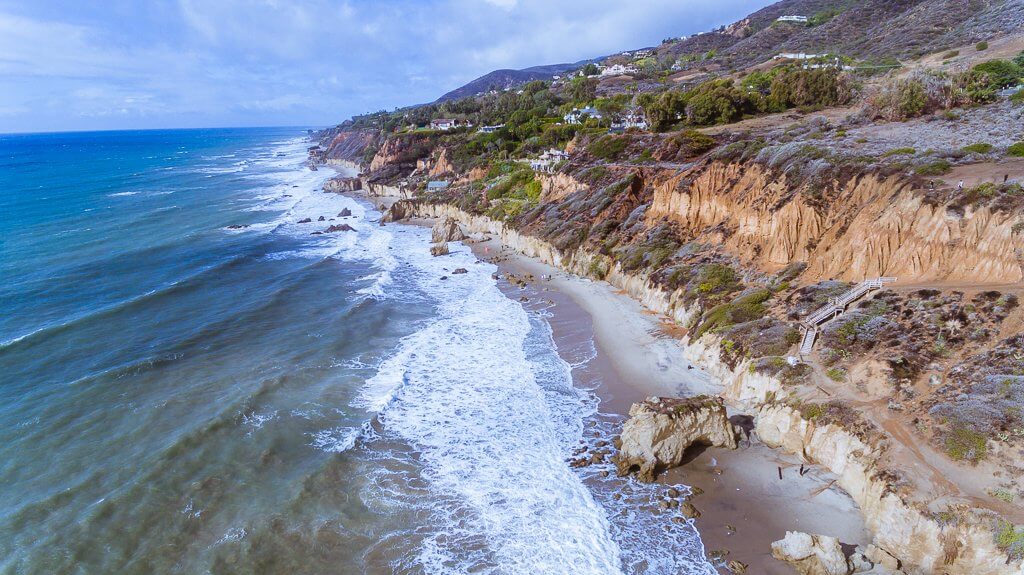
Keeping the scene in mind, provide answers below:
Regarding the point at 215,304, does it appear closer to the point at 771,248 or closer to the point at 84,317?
the point at 84,317

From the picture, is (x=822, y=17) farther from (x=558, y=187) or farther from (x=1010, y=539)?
(x=1010, y=539)

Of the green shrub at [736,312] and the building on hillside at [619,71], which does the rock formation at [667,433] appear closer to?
the green shrub at [736,312]

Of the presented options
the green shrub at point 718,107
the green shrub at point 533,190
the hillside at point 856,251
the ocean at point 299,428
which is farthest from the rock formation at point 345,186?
the green shrub at point 718,107

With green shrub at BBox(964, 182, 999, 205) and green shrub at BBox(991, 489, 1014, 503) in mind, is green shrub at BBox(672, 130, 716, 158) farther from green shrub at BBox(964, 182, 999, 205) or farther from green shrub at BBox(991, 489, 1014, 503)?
green shrub at BBox(991, 489, 1014, 503)

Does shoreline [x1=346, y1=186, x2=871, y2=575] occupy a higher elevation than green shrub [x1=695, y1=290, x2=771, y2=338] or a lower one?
lower

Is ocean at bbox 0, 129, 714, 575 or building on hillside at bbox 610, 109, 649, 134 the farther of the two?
building on hillside at bbox 610, 109, 649, 134

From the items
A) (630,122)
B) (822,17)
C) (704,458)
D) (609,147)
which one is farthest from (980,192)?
(822,17)

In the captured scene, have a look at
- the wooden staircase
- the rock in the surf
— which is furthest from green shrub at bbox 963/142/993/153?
the rock in the surf
